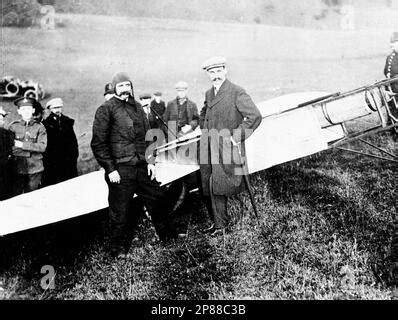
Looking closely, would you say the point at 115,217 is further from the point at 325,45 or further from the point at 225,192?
the point at 325,45

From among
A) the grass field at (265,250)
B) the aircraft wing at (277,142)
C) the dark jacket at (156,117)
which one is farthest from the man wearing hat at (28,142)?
the dark jacket at (156,117)

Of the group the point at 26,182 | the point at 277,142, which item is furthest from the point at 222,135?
the point at 26,182

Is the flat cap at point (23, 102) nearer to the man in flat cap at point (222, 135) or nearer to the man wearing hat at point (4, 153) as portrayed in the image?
the man wearing hat at point (4, 153)

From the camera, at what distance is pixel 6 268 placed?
12.4ft

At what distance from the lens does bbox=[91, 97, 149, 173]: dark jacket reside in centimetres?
339

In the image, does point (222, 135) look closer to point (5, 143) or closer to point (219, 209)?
point (219, 209)

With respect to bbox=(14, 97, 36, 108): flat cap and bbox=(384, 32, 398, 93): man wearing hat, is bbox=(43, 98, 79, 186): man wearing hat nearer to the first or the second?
bbox=(14, 97, 36, 108): flat cap

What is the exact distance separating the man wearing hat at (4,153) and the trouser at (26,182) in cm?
15

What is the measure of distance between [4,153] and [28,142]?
1.05 feet

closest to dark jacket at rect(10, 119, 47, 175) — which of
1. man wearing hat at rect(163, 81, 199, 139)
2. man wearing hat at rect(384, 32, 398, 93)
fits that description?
man wearing hat at rect(163, 81, 199, 139)

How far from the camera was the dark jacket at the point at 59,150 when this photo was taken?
199 inches

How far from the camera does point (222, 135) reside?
380cm

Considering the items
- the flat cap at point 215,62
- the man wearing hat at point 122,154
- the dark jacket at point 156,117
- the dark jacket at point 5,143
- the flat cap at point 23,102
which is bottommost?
the man wearing hat at point 122,154
